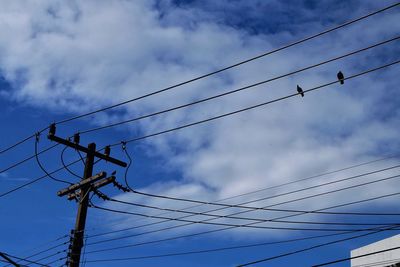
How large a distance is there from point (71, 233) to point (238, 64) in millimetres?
7925

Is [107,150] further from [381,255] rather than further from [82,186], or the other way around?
[381,255]

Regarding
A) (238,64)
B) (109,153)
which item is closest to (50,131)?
(109,153)

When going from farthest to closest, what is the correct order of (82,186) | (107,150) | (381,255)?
(381,255)
(107,150)
(82,186)

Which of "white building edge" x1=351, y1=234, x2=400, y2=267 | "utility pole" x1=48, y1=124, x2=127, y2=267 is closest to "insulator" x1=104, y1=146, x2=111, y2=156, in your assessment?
"utility pole" x1=48, y1=124, x2=127, y2=267

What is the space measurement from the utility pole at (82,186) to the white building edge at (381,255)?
1658 cm

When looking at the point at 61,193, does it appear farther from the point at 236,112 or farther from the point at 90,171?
the point at 236,112

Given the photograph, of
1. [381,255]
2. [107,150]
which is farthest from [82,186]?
[381,255]

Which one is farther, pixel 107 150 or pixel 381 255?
pixel 381 255

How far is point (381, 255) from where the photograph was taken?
102 ft

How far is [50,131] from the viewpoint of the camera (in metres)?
18.6

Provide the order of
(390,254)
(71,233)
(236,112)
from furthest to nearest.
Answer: (390,254) → (71,233) → (236,112)

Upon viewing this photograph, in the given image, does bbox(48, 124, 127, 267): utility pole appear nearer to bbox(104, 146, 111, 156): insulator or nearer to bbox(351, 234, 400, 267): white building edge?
bbox(104, 146, 111, 156): insulator

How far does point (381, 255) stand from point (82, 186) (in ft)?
64.5

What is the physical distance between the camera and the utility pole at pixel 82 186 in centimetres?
1680
